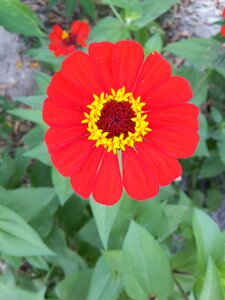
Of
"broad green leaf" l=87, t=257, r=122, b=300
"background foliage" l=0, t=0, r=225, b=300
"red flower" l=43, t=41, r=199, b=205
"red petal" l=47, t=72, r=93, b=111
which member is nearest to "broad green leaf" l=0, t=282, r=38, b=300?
"background foliage" l=0, t=0, r=225, b=300

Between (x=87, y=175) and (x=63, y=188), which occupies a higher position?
(x=87, y=175)

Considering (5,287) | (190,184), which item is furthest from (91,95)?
(190,184)

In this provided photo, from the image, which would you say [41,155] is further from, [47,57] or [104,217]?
[47,57]

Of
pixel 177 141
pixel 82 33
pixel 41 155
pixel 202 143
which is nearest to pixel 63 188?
pixel 41 155

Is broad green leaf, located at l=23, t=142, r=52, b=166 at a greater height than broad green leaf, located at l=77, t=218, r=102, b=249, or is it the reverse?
broad green leaf, located at l=23, t=142, r=52, b=166

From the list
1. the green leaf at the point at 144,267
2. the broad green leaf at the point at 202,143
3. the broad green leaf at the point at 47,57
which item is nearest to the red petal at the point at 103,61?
the green leaf at the point at 144,267

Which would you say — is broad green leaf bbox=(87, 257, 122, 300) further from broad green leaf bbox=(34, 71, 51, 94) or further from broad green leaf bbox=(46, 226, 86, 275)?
broad green leaf bbox=(34, 71, 51, 94)

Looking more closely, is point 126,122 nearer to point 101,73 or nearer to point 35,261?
point 101,73
